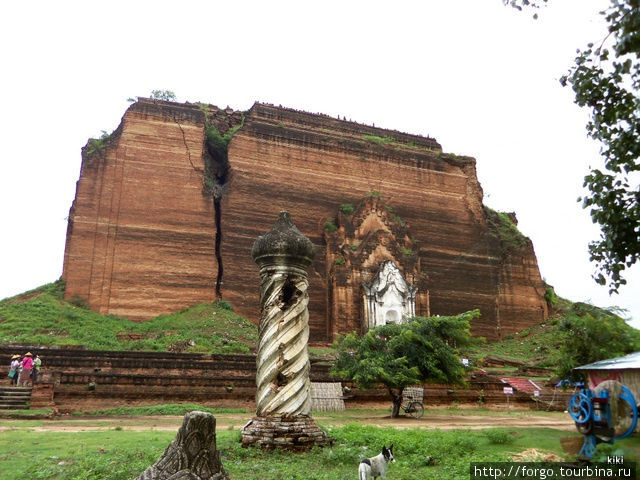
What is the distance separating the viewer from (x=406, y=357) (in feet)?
49.4

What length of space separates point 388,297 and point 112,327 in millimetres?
14351

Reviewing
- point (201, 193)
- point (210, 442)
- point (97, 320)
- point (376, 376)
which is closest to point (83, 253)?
point (97, 320)

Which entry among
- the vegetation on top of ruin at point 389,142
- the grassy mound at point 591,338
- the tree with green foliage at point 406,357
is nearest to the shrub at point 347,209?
the vegetation on top of ruin at point 389,142

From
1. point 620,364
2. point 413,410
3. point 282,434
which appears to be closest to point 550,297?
point 413,410

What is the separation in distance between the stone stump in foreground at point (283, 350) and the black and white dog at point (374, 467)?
5.15 feet

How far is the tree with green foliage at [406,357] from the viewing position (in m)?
14.5

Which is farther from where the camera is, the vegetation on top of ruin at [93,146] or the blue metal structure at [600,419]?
the vegetation on top of ruin at [93,146]

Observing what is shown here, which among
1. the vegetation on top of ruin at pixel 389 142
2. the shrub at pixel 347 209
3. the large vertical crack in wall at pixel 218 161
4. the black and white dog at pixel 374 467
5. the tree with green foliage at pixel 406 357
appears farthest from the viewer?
the vegetation on top of ruin at pixel 389 142

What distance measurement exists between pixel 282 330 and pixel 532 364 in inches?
841

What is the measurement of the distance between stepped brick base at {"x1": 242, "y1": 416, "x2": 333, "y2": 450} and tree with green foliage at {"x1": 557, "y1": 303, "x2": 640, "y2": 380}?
6.08 meters

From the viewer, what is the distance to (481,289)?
35250 mm

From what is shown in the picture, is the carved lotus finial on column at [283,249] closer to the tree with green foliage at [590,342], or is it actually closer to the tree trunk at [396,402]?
the tree with green foliage at [590,342]

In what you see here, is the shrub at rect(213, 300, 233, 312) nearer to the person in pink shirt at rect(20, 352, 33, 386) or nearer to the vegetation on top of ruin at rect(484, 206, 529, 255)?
the person in pink shirt at rect(20, 352, 33, 386)

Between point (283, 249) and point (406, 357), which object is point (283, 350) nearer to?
point (283, 249)
